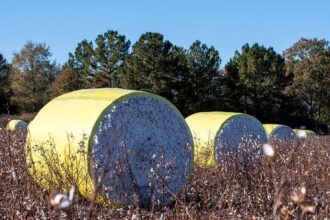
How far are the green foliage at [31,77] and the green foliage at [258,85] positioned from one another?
1735cm

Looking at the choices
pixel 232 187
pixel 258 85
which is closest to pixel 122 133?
pixel 232 187

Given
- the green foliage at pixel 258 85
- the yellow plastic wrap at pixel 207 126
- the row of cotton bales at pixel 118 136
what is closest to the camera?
the row of cotton bales at pixel 118 136

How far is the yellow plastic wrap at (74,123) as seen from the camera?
19.5ft

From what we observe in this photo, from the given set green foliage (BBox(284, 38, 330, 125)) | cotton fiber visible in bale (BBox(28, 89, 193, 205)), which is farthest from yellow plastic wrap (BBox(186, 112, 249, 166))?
green foliage (BBox(284, 38, 330, 125))

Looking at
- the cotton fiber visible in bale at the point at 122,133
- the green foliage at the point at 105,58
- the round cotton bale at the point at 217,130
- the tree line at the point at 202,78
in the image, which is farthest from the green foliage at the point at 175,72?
the cotton fiber visible in bale at the point at 122,133

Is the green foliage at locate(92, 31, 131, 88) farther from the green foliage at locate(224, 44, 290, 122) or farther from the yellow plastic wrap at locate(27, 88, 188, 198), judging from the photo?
the yellow plastic wrap at locate(27, 88, 188, 198)

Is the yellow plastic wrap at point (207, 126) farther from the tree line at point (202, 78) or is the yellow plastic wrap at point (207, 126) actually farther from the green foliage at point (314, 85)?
the green foliage at point (314, 85)

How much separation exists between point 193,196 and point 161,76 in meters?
30.7

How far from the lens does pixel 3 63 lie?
55531 mm

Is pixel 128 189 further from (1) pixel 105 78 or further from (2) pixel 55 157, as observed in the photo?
(1) pixel 105 78

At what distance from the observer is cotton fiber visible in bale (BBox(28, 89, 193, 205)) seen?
5961 mm

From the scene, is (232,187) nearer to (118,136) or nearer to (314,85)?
(118,136)

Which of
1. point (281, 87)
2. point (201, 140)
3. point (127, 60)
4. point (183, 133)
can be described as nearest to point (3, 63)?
point (127, 60)

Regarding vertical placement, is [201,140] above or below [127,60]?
below
